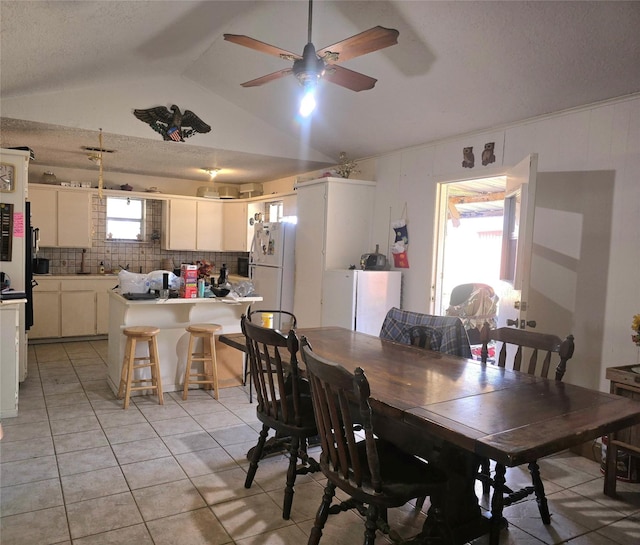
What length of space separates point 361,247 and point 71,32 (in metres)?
3.40

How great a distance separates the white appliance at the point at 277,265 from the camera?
5930 mm

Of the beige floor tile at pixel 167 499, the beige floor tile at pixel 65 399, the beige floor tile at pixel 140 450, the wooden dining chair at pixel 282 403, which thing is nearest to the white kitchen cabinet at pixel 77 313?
the beige floor tile at pixel 65 399

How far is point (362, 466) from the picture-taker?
6.31 ft

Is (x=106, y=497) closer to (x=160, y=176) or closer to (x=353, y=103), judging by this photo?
(x=353, y=103)

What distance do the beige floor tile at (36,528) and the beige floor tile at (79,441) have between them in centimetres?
75

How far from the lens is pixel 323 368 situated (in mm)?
1770

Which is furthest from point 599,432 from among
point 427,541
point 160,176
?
point 160,176

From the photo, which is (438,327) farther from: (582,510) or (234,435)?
(234,435)

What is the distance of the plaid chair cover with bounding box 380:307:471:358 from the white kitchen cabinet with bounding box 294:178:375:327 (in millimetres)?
2251

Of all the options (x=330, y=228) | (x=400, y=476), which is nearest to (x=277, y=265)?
(x=330, y=228)

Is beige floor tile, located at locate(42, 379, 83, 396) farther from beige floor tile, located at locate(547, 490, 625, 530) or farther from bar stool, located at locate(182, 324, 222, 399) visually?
beige floor tile, located at locate(547, 490, 625, 530)

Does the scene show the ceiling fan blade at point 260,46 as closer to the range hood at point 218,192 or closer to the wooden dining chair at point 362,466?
the wooden dining chair at point 362,466

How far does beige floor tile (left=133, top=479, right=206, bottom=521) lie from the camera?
2396 mm

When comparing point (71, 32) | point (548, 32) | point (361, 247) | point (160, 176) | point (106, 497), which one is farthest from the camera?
point (160, 176)
